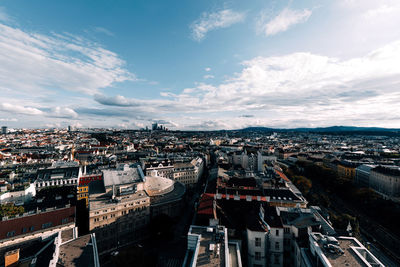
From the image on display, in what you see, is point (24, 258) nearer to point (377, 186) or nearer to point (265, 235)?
point (265, 235)

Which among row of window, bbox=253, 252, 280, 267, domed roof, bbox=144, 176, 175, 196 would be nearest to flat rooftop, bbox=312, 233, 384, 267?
row of window, bbox=253, 252, 280, 267

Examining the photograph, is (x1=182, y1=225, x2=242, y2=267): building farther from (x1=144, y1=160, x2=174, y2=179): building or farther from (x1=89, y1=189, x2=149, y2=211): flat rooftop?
(x1=144, y1=160, x2=174, y2=179): building

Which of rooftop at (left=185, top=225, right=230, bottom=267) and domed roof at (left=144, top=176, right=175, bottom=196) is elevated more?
rooftop at (left=185, top=225, right=230, bottom=267)

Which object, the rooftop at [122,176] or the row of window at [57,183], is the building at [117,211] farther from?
the row of window at [57,183]

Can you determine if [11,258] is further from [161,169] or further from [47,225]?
[161,169]

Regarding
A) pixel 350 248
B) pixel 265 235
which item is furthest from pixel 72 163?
pixel 350 248
